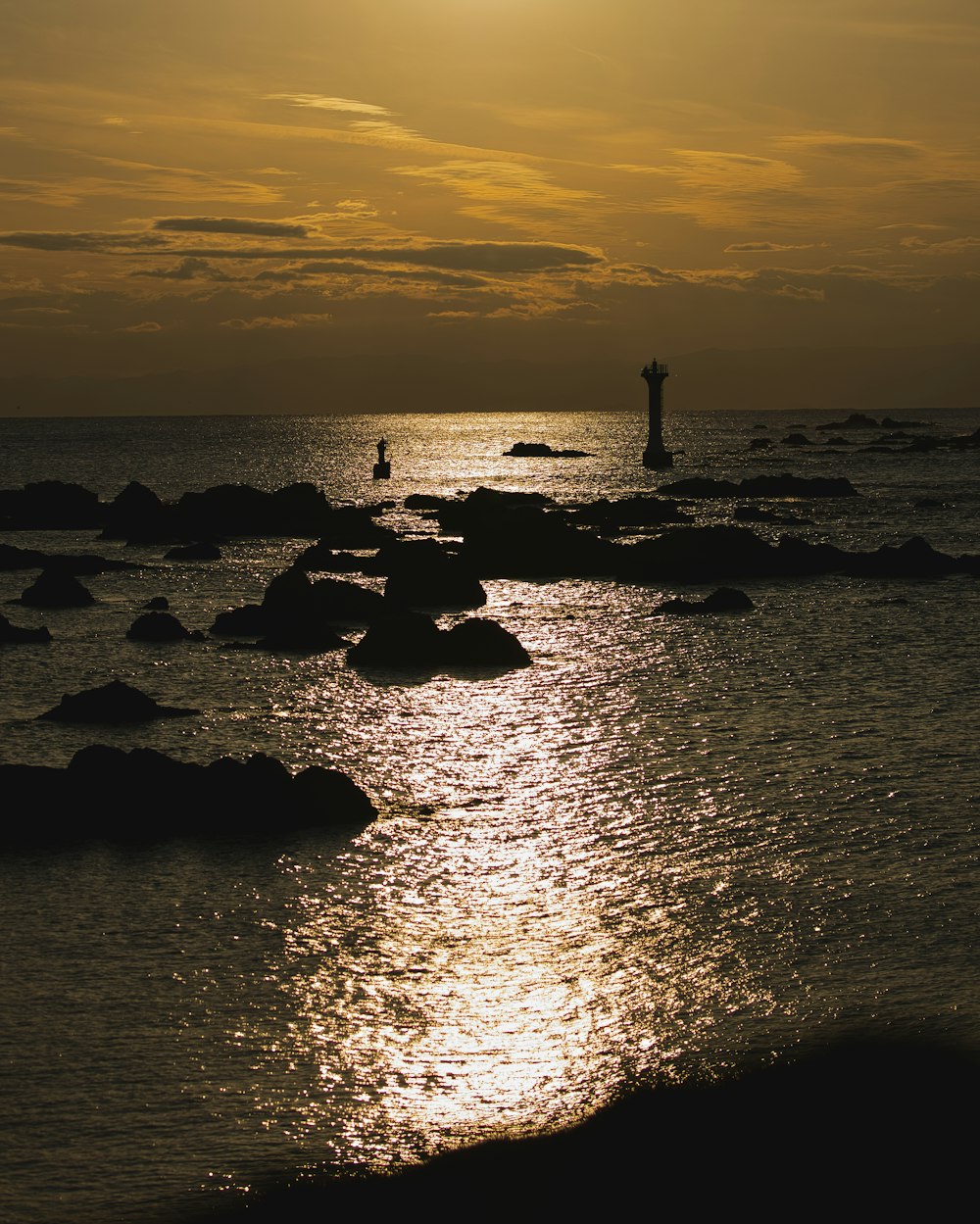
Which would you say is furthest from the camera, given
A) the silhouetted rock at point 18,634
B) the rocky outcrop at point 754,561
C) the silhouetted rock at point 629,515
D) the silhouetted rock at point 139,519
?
the silhouetted rock at point 629,515

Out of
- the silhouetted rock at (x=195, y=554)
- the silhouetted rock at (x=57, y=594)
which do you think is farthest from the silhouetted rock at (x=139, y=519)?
the silhouetted rock at (x=57, y=594)

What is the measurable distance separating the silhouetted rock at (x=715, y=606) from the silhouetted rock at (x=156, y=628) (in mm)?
15416

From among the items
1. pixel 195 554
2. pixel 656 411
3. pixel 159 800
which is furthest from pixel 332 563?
pixel 656 411

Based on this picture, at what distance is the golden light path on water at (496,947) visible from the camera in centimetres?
1291

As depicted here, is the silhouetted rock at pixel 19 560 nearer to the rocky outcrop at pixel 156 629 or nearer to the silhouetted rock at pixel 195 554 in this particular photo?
the silhouetted rock at pixel 195 554

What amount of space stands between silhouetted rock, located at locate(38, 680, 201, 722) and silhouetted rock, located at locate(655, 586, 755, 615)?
20.9 meters

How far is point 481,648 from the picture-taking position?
3547 centimetres

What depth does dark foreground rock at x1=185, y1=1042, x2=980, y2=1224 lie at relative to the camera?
10.7 meters

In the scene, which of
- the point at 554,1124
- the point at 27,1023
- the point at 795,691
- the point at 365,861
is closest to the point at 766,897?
the point at 365,861

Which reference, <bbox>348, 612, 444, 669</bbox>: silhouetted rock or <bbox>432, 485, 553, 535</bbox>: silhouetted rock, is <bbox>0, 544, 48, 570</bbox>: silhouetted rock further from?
<bbox>348, 612, 444, 669</bbox>: silhouetted rock

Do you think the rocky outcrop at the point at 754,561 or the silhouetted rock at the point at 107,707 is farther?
the rocky outcrop at the point at 754,561

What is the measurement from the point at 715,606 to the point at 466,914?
28711mm

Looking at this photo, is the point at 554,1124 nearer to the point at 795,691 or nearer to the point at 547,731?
the point at 547,731

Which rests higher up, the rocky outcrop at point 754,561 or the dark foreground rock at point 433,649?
the rocky outcrop at point 754,561
